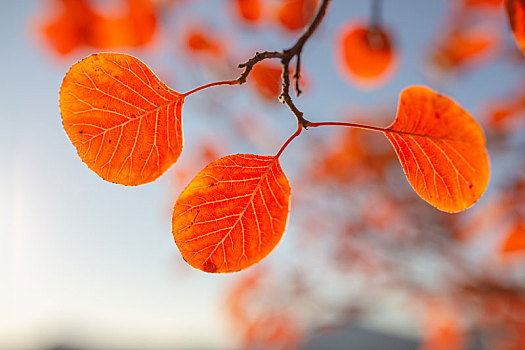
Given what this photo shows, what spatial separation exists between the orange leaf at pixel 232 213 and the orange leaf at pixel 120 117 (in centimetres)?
6

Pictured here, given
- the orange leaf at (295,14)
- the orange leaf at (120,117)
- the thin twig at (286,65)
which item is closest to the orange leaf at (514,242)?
the orange leaf at (295,14)

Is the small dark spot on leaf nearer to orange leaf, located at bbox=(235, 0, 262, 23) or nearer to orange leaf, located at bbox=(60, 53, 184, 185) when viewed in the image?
orange leaf, located at bbox=(60, 53, 184, 185)

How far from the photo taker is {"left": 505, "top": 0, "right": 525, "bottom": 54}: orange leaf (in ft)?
2.01

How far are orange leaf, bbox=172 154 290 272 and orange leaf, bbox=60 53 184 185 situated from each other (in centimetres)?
6

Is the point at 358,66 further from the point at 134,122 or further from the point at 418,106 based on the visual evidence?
the point at 134,122

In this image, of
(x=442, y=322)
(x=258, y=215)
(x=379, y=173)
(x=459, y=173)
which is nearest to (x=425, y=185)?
(x=459, y=173)

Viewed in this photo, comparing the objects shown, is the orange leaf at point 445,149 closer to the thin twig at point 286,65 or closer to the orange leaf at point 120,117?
the thin twig at point 286,65

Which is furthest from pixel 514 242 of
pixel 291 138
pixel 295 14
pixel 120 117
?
pixel 120 117

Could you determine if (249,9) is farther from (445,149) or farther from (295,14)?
(445,149)

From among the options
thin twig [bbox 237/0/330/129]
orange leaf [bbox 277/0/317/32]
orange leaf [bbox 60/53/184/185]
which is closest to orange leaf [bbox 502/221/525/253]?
orange leaf [bbox 277/0/317/32]

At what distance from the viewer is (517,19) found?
24.3 inches

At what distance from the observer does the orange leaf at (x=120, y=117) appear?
48 centimetres

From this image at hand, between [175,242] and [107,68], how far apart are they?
0.69 feet

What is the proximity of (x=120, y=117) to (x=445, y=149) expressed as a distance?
0.39m
